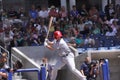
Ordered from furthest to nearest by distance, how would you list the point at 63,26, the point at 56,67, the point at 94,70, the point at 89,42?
the point at 63,26, the point at 89,42, the point at 94,70, the point at 56,67

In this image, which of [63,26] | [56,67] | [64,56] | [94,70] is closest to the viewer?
[64,56]

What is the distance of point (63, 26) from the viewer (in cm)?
1928

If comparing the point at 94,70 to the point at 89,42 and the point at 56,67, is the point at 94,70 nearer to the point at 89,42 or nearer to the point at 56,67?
the point at 56,67

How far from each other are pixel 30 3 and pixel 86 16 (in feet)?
13.3

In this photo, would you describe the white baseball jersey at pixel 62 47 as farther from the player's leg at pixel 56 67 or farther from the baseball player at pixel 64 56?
the player's leg at pixel 56 67

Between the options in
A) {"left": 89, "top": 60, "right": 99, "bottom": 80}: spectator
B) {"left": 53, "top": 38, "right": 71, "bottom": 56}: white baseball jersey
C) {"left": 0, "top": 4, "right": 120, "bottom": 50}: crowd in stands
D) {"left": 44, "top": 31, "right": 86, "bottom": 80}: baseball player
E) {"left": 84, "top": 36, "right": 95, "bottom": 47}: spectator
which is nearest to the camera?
{"left": 44, "top": 31, "right": 86, "bottom": 80}: baseball player

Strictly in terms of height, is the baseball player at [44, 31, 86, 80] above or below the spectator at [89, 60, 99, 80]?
above

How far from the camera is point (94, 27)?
18.9 metres

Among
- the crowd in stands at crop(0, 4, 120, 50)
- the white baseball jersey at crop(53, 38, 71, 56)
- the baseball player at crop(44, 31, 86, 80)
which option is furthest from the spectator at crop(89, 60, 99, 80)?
the crowd in stands at crop(0, 4, 120, 50)

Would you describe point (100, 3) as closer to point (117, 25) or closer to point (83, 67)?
point (117, 25)

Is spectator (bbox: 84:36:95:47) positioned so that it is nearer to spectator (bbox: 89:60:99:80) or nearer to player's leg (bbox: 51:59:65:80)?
spectator (bbox: 89:60:99:80)

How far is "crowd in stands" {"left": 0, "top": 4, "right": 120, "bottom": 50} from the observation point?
18078mm

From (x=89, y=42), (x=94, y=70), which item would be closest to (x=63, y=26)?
(x=89, y=42)

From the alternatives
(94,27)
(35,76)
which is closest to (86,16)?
(94,27)
